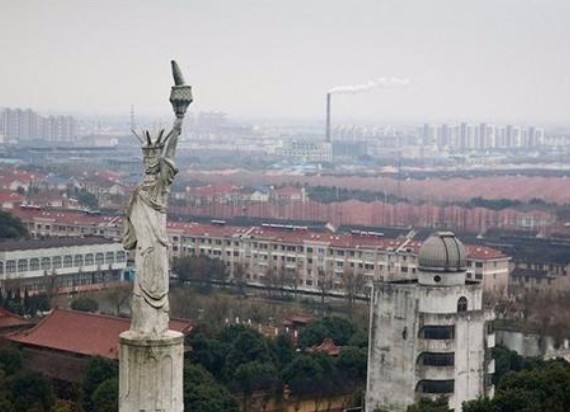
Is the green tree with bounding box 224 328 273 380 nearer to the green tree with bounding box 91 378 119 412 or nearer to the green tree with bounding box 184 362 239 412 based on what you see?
the green tree with bounding box 184 362 239 412

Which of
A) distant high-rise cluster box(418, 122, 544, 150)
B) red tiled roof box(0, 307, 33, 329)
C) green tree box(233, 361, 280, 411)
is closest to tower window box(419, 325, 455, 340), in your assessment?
green tree box(233, 361, 280, 411)

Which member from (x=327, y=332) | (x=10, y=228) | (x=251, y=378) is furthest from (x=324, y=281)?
(x=251, y=378)

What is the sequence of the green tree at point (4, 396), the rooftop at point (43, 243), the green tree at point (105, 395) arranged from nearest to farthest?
1. the green tree at point (4, 396)
2. the green tree at point (105, 395)
3. the rooftop at point (43, 243)

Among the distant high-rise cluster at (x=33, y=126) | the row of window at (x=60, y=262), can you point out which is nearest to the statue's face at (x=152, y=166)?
the row of window at (x=60, y=262)

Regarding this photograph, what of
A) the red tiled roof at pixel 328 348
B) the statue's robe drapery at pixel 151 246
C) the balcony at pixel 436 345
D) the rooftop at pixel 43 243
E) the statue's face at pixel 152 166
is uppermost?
the statue's face at pixel 152 166

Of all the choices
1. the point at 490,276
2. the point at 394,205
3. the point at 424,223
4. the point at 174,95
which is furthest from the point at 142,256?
the point at 394,205

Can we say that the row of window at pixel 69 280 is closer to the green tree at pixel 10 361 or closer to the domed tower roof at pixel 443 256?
the green tree at pixel 10 361

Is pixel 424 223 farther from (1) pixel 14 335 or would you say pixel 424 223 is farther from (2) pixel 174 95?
(2) pixel 174 95
